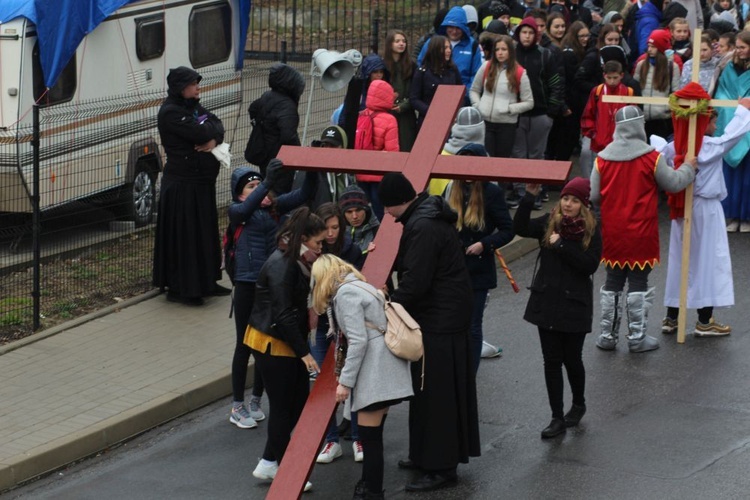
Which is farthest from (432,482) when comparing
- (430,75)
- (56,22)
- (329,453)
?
(56,22)

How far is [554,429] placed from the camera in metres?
8.34

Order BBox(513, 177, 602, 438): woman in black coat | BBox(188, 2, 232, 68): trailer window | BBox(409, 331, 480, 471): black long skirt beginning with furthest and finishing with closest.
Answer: BBox(188, 2, 232, 68): trailer window → BBox(513, 177, 602, 438): woman in black coat → BBox(409, 331, 480, 471): black long skirt

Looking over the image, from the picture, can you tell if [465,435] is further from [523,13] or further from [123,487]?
[523,13]

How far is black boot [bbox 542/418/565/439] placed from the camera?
832 centimetres

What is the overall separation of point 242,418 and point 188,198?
2.83 meters

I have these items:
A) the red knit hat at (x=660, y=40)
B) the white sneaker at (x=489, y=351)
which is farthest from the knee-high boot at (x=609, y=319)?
the red knit hat at (x=660, y=40)

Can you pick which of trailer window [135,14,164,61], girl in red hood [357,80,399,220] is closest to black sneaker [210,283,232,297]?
girl in red hood [357,80,399,220]

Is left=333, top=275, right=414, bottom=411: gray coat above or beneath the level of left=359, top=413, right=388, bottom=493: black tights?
above

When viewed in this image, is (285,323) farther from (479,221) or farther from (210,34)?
(210,34)

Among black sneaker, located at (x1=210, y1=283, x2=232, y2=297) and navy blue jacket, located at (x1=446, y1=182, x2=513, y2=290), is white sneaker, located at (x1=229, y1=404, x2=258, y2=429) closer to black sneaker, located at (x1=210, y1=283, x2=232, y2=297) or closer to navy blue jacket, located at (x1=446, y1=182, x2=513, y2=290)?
navy blue jacket, located at (x1=446, y1=182, x2=513, y2=290)

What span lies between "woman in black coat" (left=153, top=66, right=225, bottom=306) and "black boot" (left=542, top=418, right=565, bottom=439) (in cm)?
390

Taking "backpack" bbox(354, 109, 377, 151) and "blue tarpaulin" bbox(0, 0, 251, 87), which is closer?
"backpack" bbox(354, 109, 377, 151)

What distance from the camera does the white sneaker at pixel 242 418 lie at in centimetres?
881

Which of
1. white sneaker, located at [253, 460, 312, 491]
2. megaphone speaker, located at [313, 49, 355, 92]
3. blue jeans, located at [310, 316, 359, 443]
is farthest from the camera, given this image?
megaphone speaker, located at [313, 49, 355, 92]
